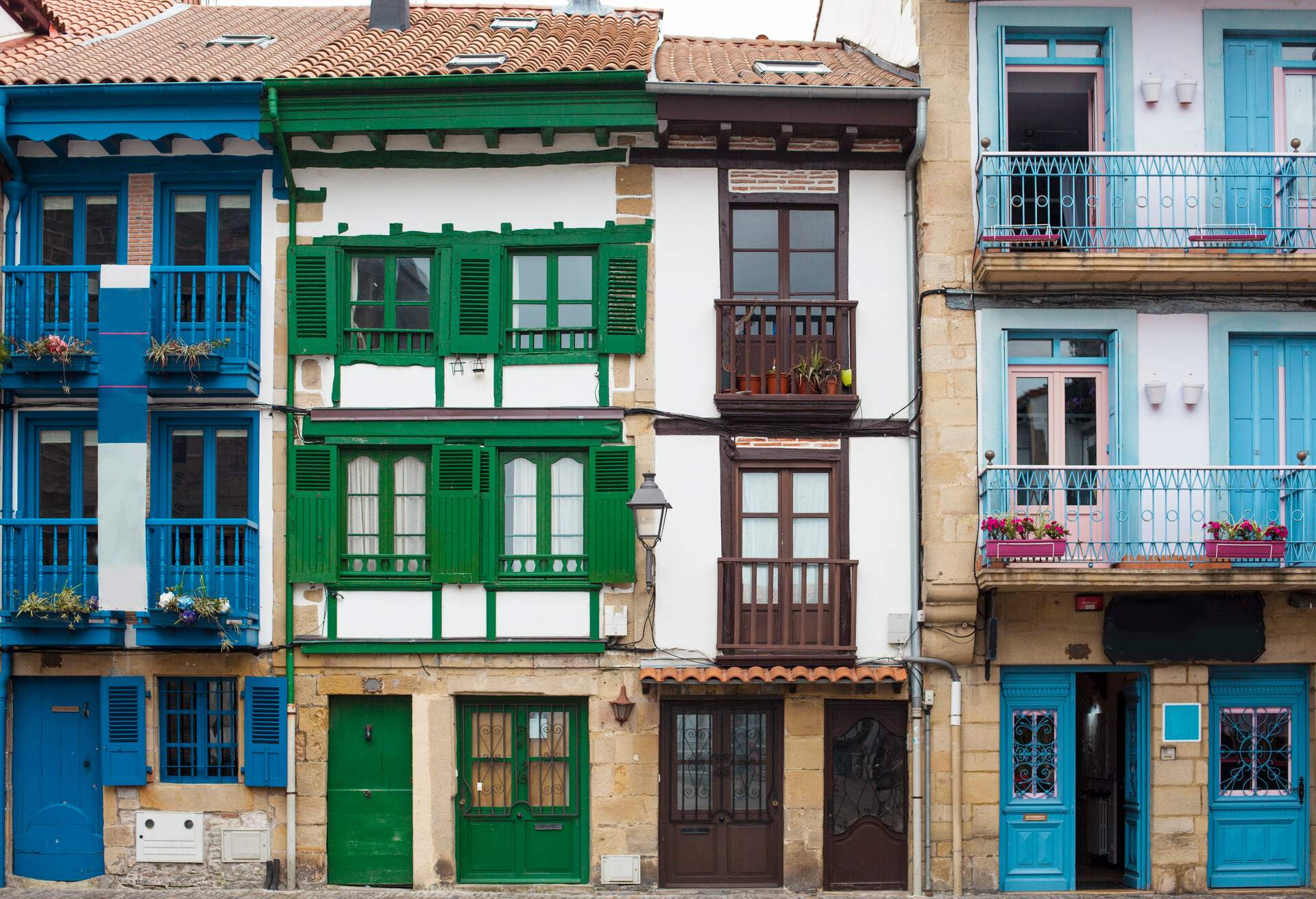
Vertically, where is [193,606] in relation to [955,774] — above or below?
above

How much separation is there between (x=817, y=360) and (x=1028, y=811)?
5.27 metres

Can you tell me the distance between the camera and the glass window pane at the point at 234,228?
51.2ft

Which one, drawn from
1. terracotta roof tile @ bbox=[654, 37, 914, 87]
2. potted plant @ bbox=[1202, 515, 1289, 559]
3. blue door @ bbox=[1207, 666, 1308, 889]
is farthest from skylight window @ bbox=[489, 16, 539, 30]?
blue door @ bbox=[1207, 666, 1308, 889]

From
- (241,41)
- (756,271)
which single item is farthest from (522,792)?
(241,41)

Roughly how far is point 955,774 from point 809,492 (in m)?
3.31

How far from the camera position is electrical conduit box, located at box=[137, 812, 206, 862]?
14.9 meters

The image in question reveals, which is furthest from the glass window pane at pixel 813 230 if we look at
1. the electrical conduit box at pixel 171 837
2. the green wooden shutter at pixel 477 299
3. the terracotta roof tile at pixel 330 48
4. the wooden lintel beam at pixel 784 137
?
the electrical conduit box at pixel 171 837

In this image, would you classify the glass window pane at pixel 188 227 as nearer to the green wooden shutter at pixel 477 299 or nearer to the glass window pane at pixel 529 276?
the green wooden shutter at pixel 477 299

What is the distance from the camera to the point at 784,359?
15.1 meters

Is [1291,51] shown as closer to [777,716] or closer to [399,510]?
[777,716]

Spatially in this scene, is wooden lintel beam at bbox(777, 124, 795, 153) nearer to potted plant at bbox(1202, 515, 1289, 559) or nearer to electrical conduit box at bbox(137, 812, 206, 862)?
potted plant at bbox(1202, 515, 1289, 559)

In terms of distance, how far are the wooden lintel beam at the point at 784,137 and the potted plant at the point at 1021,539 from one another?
455 centimetres

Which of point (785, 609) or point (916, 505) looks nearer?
point (785, 609)

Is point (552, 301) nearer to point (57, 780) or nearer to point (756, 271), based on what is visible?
point (756, 271)
